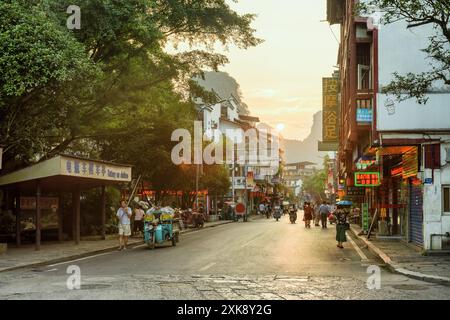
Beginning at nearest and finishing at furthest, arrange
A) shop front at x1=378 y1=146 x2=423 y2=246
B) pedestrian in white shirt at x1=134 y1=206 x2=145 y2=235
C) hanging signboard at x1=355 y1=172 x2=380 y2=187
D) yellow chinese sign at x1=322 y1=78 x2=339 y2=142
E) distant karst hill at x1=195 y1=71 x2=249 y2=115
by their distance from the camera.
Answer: shop front at x1=378 y1=146 x2=423 y2=246 → hanging signboard at x1=355 y1=172 x2=380 y2=187 → pedestrian in white shirt at x1=134 y1=206 x2=145 y2=235 → yellow chinese sign at x1=322 y1=78 x2=339 y2=142 → distant karst hill at x1=195 y1=71 x2=249 y2=115

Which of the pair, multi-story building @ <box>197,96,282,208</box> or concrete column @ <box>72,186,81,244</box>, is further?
multi-story building @ <box>197,96,282,208</box>

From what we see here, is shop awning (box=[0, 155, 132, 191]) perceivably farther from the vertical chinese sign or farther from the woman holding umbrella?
the vertical chinese sign

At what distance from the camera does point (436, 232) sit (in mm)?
20641

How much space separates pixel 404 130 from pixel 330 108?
28814mm

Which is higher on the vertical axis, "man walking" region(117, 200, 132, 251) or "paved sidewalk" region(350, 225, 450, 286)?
"man walking" region(117, 200, 132, 251)

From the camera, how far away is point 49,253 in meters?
20.9

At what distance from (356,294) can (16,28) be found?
1268cm

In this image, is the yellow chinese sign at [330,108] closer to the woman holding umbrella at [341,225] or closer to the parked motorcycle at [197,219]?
the parked motorcycle at [197,219]

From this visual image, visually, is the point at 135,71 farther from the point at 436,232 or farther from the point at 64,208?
the point at 436,232

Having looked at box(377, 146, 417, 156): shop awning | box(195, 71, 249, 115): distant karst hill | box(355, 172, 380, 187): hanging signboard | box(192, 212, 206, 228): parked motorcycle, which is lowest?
box(192, 212, 206, 228): parked motorcycle

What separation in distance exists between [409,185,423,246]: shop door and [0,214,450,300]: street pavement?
2.61m

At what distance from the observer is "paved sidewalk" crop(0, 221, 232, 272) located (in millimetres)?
17828

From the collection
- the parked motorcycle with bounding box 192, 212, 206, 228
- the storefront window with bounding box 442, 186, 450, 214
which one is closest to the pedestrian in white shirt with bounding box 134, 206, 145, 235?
the parked motorcycle with bounding box 192, 212, 206, 228
